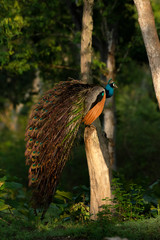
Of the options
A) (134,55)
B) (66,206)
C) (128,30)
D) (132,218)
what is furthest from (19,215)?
(128,30)

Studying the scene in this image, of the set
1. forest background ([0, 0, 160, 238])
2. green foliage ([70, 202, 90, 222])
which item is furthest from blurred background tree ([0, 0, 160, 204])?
green foliage ([70, 202, 90, 222])

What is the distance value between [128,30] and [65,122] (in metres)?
8.32

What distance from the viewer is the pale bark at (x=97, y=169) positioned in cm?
673

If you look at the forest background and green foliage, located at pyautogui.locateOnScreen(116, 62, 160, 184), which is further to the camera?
green foliage, located at pyautogui.locateOnScreen(116, 62, 160, 184)

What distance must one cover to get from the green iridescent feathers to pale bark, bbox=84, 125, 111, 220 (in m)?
0.54

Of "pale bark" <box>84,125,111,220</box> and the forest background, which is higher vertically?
the forest background

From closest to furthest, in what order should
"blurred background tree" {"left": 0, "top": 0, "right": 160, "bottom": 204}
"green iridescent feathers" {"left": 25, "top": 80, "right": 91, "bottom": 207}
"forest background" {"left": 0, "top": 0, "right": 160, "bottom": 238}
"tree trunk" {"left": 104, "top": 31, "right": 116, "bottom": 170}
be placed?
"green iridescent feathers" {"left": 25, "top": 80, "right": 91, "bottom": 207} < "forest background" {"left": 0, "top": 0, "right": 160, "bottom": 238} < "blurred background tree" {"left": 0, "top": 0, "right": 160, "bottom": 204} < "tree trunk" {"left": 104, "top": 31, "right": 116, "bottom": 170}

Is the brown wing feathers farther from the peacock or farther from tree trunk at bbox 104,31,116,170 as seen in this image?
tree trunk at bbox 104,31,116,170

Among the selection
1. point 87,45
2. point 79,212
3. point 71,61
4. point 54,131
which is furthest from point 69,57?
point 54,131

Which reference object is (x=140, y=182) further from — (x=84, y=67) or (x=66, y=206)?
(x=84, y=67)

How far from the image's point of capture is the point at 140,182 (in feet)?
31.2

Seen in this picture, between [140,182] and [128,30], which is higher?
[128,30]

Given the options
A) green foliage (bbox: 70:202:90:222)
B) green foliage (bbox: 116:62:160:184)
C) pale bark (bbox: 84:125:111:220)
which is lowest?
green foliage (bbox: 70:202:90:222)

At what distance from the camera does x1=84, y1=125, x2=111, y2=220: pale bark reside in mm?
6734
